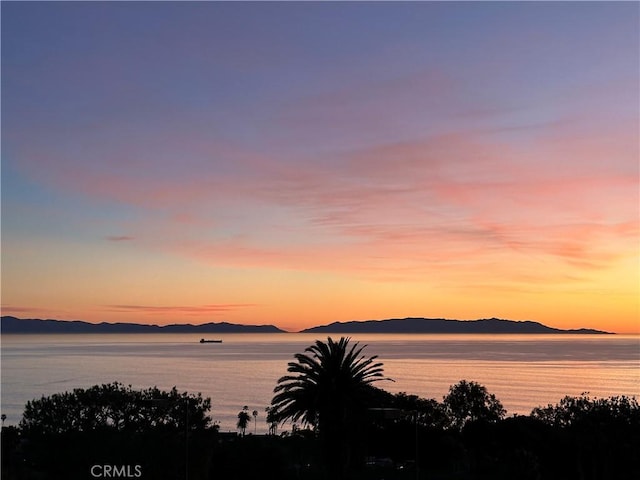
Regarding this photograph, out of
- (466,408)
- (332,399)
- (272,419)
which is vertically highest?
(332,399)

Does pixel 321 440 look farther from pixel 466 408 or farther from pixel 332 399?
pixel 466 408

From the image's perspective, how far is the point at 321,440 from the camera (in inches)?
1855

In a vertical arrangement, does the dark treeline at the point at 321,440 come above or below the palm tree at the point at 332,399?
below

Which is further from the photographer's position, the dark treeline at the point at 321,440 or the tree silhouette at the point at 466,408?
the tree silhouette at the point at 466,408

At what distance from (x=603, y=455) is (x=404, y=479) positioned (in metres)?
16.2

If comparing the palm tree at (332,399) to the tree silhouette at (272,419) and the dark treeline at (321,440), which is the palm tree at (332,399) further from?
the tree silhouette at (272,419)

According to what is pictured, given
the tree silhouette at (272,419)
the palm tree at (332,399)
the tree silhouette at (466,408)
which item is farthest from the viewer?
the tree silhouette at (466,408)

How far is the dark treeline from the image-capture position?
45812mm

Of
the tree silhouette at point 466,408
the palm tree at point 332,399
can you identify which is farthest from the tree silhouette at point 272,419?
the tree silhouette at point 466,408

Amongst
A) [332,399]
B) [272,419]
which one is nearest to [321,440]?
[332,399]

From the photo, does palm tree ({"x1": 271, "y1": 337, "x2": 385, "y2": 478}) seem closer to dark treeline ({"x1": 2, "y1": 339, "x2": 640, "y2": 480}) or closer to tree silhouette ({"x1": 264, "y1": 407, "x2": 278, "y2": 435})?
dark treeline ({"x1": 2, "y1": 339, "x2": 640, "y2": 480})

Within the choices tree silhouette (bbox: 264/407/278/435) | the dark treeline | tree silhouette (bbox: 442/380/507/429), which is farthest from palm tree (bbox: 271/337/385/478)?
tree silhouette (bbox: 442/380/507/429)

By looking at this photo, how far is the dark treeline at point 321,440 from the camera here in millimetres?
45812

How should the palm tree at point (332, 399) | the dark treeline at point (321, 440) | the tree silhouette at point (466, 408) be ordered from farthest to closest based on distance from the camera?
the tree silhouette at point (466, 408)
the dark treeline at point (321, 440)
the palm tree at point (332, 399)
